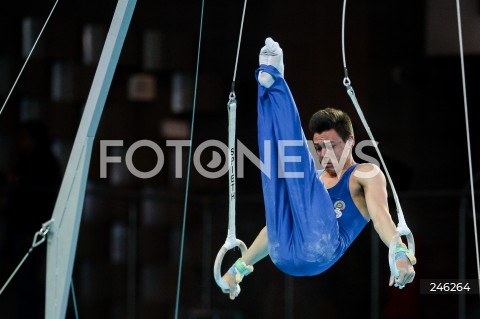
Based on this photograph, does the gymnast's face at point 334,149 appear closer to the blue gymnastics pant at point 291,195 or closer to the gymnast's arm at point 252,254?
the blue gymnastics pant at point 291,195

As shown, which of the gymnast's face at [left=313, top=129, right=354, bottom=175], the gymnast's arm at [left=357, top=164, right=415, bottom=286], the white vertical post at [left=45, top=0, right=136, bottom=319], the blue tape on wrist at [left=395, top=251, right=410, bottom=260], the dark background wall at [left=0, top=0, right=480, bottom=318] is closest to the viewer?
the blue tape on wrist at [left=395, top=251, right=410, bottom=260]

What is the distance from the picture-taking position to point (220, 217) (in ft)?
18.1

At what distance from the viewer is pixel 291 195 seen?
333 centimetres

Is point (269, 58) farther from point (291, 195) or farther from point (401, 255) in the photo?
point (401, 255)

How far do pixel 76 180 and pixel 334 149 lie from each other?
955 millimetres

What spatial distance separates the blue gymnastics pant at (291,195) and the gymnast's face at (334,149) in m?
0.15

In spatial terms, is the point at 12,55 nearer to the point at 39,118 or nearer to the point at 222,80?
the point at 39,118

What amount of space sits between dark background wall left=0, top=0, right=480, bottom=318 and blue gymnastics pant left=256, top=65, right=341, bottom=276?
5.61ft

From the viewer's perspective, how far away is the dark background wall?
5.04 metres

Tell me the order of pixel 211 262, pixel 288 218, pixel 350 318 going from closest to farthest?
pixel 288 218, pixel 350 318, pixel 211 262

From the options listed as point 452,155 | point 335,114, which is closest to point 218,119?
point 452,155

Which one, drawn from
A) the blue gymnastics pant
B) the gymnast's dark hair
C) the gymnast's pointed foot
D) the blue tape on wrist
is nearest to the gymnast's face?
the gymnast's dark hair

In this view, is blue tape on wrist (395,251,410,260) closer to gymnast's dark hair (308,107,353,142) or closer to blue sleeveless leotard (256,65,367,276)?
blue sleeveless leotard (256,65,367,276)

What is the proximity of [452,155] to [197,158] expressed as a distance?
55.2 inches
